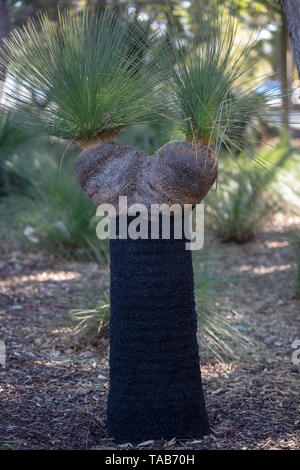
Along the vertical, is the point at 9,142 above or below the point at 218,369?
above

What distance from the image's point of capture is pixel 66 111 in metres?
2.03

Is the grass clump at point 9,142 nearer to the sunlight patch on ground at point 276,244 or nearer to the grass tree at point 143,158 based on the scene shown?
the sunlight patch on ground at point 276,244

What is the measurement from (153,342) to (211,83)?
0.92 metres

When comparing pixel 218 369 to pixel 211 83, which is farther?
pixel 218 369

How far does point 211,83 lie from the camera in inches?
76.0

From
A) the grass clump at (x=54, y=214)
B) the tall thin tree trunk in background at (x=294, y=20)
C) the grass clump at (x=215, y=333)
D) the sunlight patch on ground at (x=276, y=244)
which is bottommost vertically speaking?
the grass clump at (x=215, y=333)

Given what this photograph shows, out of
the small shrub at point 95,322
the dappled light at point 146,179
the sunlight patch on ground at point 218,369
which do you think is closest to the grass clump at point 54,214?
the small shrub at point 95,322

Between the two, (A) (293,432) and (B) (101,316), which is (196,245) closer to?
(B) (101,316)

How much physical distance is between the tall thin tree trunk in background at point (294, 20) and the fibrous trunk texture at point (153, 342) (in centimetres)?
95

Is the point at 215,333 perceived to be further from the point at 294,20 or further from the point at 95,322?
the point at 294,20

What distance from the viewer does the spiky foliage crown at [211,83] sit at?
1.93 m

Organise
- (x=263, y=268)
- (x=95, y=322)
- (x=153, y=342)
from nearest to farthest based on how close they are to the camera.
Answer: (x=153, y=342) < (x=95, y=322) < (x=263, y=268)

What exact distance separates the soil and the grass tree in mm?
186

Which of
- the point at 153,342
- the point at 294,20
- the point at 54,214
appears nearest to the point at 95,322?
the point at 153,342
